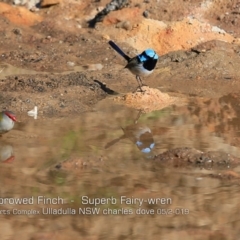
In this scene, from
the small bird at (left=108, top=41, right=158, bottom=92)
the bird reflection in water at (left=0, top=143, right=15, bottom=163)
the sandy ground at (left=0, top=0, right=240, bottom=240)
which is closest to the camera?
the sandy ground at (left=0, top=0, right=240, bottom=240)

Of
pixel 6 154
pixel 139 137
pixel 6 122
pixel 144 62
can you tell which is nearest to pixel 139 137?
pixel 139 137

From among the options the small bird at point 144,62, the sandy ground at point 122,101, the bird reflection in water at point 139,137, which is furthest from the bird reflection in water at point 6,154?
the small bird at point 144,62

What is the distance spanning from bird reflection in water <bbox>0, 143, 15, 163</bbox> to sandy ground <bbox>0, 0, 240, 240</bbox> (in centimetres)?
19

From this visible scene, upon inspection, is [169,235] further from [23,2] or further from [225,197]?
[23,2]

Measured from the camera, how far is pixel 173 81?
40.1ft

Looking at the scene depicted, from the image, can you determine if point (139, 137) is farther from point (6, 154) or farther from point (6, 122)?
point (6, 154)

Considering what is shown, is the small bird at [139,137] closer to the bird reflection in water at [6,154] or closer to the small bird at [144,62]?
the bird reflection in water at [6,154]

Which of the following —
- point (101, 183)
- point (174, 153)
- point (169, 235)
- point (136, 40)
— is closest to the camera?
point (169, 235)

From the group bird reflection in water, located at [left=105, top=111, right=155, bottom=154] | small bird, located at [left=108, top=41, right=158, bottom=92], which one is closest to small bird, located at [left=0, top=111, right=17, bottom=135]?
bird reflection in water, located at [left=105, top=111, right=155, bottom=154]

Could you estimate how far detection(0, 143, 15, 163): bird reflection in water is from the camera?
24.6 feet

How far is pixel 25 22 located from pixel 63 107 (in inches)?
268

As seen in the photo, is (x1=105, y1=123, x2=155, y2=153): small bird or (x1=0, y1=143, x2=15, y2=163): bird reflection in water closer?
(x1=0, y1=143, x2=15, y2=163): bird reflection in water

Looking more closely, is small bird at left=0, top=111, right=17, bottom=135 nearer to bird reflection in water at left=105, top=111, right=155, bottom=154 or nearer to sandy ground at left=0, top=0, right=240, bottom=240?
sandy ground at left=0, top=0, right=240, bottom=240

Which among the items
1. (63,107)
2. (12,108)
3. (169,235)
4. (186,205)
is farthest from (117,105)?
(169,235)
